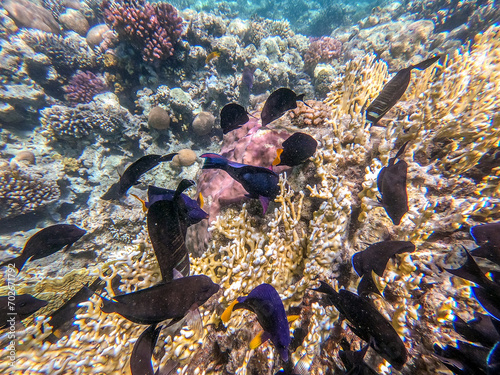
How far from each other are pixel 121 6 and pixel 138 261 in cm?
762

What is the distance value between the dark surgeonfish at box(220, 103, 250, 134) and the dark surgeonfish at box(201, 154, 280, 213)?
1.01m

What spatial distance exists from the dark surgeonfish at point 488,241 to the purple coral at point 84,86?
9.78m

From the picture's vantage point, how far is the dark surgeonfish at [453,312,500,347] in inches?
54.6

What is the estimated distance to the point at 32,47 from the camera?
6.98 metres

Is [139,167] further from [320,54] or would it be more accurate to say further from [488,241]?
[320,54]

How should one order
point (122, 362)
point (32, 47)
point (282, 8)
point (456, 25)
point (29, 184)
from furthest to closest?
point (282, 8) → point (456, 25) → point (32, 47) → point (29, 184) → point (122, 362)

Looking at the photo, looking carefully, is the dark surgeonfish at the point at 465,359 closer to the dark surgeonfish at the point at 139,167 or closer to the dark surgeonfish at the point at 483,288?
the dark surgeonfish at the point at 483,288

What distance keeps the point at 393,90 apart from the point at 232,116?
1.99m

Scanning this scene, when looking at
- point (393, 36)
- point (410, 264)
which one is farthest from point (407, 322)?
point (393, 36)

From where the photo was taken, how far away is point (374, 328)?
1.35 m

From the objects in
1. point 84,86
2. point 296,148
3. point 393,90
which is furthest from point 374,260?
point 84,86

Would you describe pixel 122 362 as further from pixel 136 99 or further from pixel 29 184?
pixel 136 99

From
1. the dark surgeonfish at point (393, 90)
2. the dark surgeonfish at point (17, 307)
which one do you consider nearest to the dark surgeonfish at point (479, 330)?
the dark surgeonfish at point (393, 90)

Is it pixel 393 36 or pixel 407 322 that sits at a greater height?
pixel 393 36
